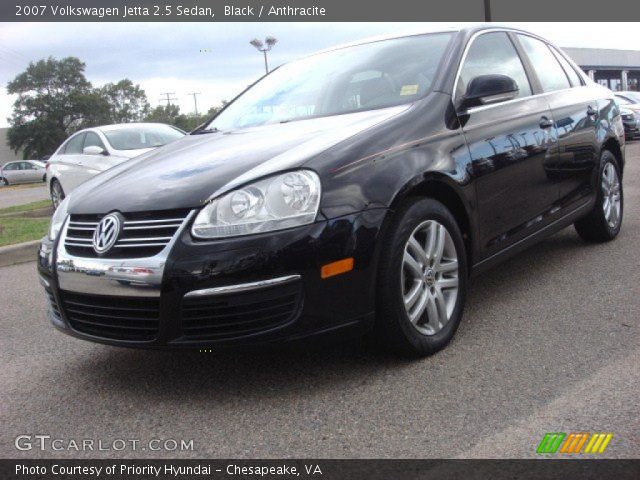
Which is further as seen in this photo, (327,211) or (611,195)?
(611,195)

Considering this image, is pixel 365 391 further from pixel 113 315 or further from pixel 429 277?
pixel 113 315

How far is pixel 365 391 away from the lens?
2.82 meters

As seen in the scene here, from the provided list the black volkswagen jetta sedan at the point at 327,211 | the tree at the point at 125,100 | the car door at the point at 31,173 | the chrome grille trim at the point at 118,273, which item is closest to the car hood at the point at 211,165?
the black volkswagen jetta sedan at the point at 327,211

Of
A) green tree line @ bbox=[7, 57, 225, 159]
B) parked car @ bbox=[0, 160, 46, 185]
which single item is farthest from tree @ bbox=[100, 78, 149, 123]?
parked car @ bbox=[0, 160, 46, 185]

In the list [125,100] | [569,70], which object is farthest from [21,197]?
[125,100]

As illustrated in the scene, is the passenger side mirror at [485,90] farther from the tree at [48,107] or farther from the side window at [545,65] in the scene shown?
the tree at [48,107]

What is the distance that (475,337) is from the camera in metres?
3.40

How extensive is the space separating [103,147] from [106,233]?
7619mm

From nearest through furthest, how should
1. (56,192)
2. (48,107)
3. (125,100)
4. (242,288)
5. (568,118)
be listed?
(242,288) < (568,118) < (56,192) < (48,107) < (125,100)

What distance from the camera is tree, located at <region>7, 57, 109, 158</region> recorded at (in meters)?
68.8

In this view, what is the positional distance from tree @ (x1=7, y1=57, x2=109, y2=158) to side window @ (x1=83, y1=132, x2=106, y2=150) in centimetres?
6242

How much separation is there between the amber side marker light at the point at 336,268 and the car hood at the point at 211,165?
0.45 m
